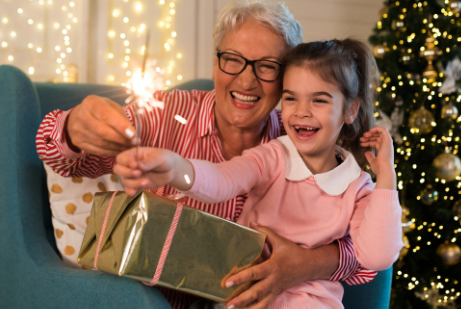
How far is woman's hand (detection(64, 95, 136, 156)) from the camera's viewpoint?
2.53 feet

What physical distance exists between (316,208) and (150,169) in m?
0.62

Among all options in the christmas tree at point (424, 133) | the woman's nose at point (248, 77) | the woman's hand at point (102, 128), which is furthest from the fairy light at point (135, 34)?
the woman's hand at point (102, 128)

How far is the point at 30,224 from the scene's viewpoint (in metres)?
Result: 1.20

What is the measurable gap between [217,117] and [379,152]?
1.80 ft

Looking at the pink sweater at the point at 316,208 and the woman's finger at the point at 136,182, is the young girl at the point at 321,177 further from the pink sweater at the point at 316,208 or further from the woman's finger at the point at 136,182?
the woman's finger at the point at 136,182

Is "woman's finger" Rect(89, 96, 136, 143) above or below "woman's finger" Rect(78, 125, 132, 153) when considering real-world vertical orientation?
above

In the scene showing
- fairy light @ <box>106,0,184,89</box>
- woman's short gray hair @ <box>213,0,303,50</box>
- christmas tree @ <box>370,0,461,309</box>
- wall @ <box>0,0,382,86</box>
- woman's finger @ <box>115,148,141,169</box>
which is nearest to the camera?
woman's finger @ <box>115,148,141,169</box>

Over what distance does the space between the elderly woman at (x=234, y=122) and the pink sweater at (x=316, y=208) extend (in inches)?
2.2

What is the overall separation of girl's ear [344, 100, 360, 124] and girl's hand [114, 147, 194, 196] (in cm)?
64

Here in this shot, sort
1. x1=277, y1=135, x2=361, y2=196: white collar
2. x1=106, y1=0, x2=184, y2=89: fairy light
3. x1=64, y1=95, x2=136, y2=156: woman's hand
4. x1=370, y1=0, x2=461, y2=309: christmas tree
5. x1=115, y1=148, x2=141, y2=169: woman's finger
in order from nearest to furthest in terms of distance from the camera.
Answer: x1=115, y1=148, x2=141, y2=169: woman's finger, x1=64, y1=95, x2=136, y2=156: woman's hand, x1=277, y1=135, x2=361, y2=196: white collar, x1=370, y1=0, x2=461, y2=309: christmas tree, x1=106, y1=0, x2=184, y2=89: fairy light

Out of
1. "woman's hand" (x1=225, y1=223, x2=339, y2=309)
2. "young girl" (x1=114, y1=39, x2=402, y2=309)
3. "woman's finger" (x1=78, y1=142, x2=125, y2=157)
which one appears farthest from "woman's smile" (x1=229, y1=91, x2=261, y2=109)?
"woman's finger" (x1=78, y1=142, x2=125, y2=157)

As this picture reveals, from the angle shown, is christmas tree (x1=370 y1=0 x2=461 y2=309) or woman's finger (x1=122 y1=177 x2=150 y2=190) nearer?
woman's finger (x1=122 y1=177 x2=150 y2=190)

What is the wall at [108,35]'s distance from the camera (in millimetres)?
2902

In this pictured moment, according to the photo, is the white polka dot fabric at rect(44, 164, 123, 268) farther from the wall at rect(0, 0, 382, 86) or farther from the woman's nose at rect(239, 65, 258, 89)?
the wall at rect(0, 0, 382, 86)
